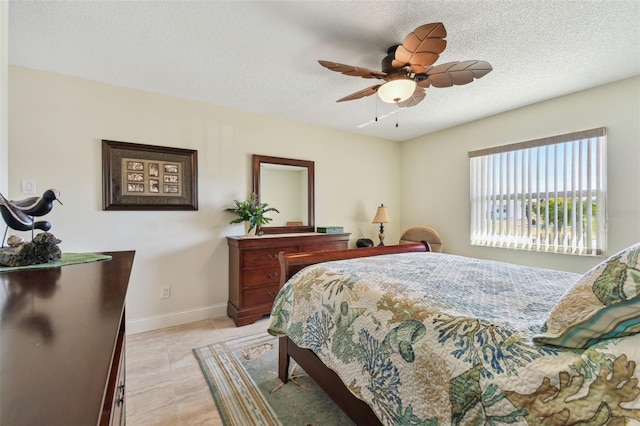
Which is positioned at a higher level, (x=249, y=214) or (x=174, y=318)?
(x=249, y=214)

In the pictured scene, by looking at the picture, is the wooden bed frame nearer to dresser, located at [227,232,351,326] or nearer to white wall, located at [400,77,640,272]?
dresser, located at [227,232,351,326]

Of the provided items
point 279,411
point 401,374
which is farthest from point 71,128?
point 401,374

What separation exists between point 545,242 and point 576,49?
187 cm

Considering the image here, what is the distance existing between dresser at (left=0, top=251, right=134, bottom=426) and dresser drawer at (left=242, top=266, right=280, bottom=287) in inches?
73.6

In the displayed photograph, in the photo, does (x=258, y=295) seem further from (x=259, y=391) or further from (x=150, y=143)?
(x=150, y=143)

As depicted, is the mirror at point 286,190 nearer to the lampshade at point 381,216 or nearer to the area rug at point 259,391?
the lampshade at point 381,216

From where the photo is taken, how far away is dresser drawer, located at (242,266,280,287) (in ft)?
9.38

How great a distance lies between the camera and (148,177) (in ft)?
8.77

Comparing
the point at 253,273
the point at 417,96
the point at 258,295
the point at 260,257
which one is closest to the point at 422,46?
the point at 417,96

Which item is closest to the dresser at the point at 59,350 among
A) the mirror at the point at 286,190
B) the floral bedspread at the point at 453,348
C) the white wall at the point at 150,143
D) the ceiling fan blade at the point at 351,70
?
the floral bedspread at the point at 453,348

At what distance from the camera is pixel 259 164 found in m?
3.26

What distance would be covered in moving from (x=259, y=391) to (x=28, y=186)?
249cm

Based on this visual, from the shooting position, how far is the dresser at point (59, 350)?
363 millimetres

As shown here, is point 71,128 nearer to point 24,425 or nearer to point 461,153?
point 24,425
